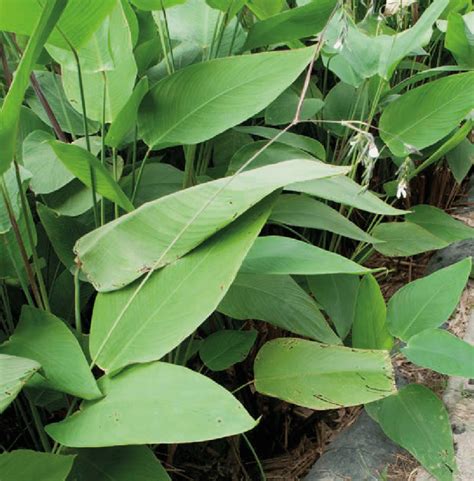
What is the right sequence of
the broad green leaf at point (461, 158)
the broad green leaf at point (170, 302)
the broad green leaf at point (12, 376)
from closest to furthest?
the broad green leaf at point (12, 376), the broad green leaf at point (170, 302), the broad green leaf at point (461, 158)

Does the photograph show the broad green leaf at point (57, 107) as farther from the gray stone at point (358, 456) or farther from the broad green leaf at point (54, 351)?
the gray stone at point (358, 456)

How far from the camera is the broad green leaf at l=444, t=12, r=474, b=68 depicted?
1.07 metres

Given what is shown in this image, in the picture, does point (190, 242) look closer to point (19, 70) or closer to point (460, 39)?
point (19, 70)

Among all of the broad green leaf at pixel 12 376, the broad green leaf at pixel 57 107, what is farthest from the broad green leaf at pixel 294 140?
the broad green leaf at pixel 12 376

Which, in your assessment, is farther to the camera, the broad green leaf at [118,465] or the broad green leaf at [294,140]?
the broad green leaf at [294,140]

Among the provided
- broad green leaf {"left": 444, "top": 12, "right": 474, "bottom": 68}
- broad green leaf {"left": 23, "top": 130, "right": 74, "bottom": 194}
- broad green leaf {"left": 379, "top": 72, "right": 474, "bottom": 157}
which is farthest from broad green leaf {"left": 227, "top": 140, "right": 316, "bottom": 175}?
broad green leaf {"left": 444, "top": 12, "right": 474, "bottom": 68}

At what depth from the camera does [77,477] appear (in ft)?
2.27

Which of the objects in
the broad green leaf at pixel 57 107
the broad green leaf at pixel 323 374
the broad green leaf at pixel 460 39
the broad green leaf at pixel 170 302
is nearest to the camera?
the broad green leaf at pixel 170 302

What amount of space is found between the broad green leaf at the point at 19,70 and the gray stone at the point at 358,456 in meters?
0.54

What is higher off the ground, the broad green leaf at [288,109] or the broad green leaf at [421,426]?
the broad green leaf at [288,109]

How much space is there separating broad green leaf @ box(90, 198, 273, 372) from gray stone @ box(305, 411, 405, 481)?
0.36m

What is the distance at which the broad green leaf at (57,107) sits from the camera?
93cm

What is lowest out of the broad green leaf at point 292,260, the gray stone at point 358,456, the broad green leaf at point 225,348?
the gray stone at point 358,456

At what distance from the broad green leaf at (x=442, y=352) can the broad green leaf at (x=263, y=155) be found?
1.00ft
